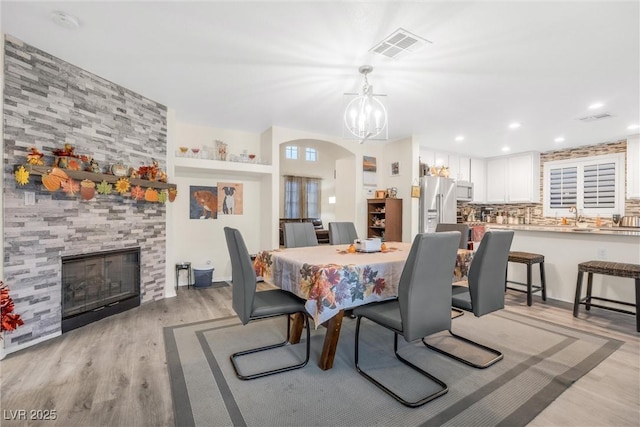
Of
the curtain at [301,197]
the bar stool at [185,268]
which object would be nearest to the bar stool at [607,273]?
the bar stool at [185,268]

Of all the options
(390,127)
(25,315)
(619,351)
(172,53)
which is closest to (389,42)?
(172,53)

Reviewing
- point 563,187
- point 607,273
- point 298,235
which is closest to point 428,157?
point 563,187

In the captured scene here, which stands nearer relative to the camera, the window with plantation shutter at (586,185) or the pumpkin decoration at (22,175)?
the pumpkin decoration at (22,175)

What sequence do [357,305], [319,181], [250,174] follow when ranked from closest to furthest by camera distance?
[357,305] → [250,174] → [319,181]

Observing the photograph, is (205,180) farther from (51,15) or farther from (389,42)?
(389,42)

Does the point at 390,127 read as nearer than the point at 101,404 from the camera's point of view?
No

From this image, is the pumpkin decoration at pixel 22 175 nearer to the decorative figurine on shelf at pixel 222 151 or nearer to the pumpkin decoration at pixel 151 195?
the pumpkin decoration at pixel 151 195

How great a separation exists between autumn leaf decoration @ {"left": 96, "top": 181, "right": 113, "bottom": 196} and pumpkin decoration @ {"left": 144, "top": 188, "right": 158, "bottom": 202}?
486 mm

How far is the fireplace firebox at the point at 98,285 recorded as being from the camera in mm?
→ 2969

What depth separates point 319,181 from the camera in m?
10.4

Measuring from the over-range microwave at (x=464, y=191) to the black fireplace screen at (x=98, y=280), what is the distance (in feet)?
19.4

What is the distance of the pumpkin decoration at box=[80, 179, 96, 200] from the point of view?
9.63 ft

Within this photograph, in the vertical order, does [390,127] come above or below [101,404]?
above

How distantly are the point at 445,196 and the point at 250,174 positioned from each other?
11.9 ft
